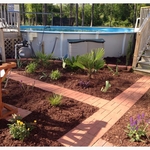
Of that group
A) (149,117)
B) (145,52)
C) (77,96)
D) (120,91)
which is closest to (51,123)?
(77,96)

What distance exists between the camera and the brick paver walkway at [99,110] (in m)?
2.36

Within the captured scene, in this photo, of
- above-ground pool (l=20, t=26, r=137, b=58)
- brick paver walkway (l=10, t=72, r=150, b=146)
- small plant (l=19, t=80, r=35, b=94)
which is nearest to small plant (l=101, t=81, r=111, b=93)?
brick paver walkway (l=10, t=72, r=150, b=146)

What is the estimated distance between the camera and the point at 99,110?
10.2ft

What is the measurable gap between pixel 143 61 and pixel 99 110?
283cm

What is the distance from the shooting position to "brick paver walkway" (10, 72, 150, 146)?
2357 millimetres

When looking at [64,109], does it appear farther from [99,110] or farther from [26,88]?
[26,88]

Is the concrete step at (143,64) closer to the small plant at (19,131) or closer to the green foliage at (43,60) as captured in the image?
the green foliage at (43,60)

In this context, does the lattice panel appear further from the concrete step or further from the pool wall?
the concrete step

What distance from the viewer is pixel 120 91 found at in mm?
3891

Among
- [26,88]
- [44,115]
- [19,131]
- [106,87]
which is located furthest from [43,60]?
[19,131]

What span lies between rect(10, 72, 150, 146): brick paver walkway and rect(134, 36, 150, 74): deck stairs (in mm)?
460

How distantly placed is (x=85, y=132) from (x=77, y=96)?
115cm

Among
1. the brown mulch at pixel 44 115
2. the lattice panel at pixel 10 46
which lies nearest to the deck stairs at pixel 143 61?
the brown mulch at pixel 44 115

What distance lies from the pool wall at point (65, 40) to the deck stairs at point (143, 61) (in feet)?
3.86
